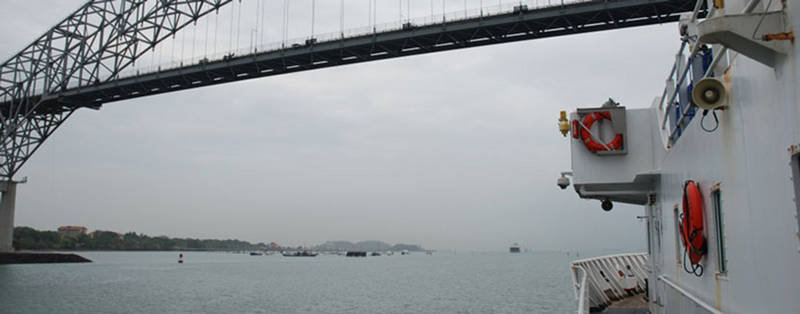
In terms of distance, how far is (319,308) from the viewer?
3478cm

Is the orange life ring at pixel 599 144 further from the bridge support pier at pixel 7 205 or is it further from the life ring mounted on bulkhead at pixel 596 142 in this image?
the bridge support pier at pixel 7 205

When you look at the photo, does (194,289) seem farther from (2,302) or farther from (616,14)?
(616,14)

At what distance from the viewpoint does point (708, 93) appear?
136 inches

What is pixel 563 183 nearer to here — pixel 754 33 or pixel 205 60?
pixel 754 33

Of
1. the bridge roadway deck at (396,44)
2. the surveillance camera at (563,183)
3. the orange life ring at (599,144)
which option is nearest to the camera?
the orange life ring at (599,144)

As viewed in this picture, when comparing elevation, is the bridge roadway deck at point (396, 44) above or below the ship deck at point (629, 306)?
above

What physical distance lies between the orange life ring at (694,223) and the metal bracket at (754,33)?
190cm

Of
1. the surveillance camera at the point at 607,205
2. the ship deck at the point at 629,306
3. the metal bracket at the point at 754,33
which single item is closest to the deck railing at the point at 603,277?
the ship deck at the point at 629,306

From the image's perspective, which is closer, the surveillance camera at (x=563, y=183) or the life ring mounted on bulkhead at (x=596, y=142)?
the life ring mounted on bulkhead at (x=596, y=142)

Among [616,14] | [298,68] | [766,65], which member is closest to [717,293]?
[766,65]

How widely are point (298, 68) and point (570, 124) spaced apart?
32.7m

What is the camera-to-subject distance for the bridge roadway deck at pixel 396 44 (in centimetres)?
3006

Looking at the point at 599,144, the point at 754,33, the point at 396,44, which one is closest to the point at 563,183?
the point at 599,144

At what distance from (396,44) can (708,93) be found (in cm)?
3395
